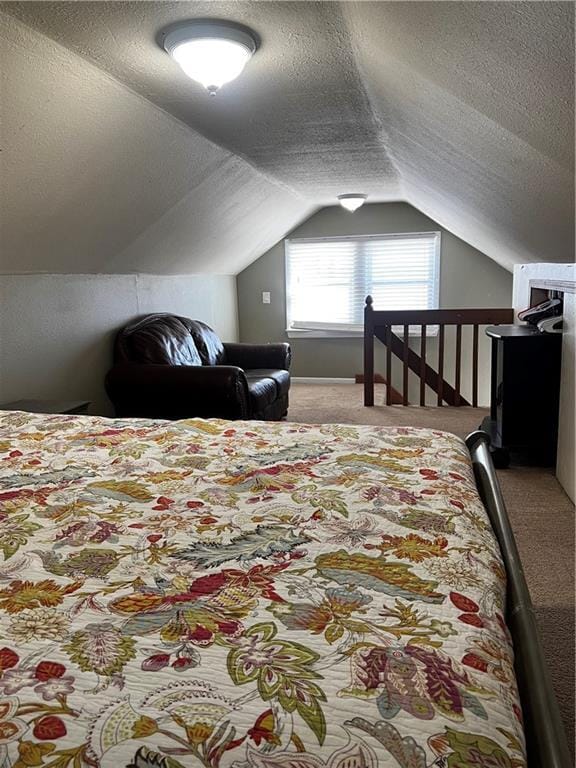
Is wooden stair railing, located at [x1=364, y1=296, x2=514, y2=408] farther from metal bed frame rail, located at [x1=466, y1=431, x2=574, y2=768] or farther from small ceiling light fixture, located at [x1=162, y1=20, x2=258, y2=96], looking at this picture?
metal bed frame rail, located at [x1=466, y1=431, x2=574, y2=768]

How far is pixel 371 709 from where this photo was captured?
786mm

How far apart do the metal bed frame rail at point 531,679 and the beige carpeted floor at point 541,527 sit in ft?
2.00

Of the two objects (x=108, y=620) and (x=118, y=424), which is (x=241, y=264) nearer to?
(x=118, y=424)

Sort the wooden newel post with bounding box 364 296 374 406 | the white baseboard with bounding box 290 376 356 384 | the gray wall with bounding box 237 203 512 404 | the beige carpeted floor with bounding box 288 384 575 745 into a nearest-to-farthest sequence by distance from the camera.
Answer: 1. the beige carpeted floor with bounding box 288 384 575 745
2. the wooden newel post with bounding box 364 296 374 406
3. the gray wall with bounding box 237 203 512 404
4. the white baseboard with bounding box 290 376 356 384

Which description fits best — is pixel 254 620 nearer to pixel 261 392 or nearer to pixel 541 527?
pixel 541 527

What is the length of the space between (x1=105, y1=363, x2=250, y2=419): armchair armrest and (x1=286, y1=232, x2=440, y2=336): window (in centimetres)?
324

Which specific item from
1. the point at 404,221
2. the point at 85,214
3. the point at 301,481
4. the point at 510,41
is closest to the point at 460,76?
the point at 510,41

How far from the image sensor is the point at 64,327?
Result: 396cm

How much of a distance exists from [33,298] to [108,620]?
3092 millimetres

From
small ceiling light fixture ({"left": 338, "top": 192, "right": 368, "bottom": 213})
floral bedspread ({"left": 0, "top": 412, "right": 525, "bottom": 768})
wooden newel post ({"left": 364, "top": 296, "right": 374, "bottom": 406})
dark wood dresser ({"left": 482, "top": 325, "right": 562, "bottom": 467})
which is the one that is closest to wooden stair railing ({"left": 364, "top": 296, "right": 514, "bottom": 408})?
wooden newel post ({"left": 364, "top": 296, "right": 374, "bottom": 406})

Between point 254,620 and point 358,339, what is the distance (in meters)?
6.12

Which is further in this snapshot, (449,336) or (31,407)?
(449,336)

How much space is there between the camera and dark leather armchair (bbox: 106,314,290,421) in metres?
3.94

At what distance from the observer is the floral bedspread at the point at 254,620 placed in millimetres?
753
